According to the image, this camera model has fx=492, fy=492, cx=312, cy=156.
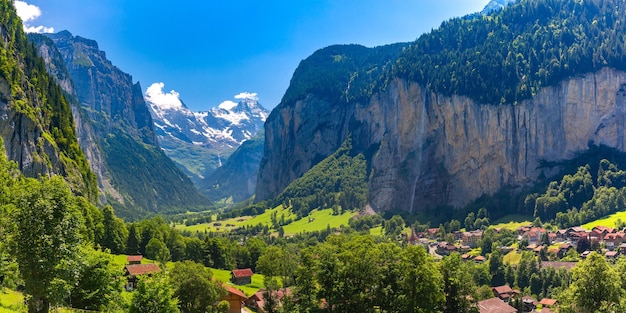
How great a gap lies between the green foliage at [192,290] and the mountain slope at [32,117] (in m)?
50.8

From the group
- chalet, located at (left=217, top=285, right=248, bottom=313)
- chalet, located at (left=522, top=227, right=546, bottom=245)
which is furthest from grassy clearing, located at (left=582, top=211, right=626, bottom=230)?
chalet, located at (left=217, top=285, right=248, bottom=313)

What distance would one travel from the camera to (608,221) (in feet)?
505

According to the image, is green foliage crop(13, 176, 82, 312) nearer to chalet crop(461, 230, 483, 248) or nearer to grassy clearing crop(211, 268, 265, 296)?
grassy clearing crop(211, 268, 265, 296)

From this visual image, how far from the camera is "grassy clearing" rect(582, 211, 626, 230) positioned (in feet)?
495

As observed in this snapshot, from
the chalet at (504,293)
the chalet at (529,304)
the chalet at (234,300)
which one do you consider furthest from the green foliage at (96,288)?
the chalet at (504,293)

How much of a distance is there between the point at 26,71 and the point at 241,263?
72.1 metres

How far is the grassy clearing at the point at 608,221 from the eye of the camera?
495 feet

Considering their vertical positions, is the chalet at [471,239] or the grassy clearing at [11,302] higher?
the grassy clearing at [11,302]

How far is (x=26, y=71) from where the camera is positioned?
122938 mm

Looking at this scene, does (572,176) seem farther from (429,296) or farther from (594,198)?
(429,296)

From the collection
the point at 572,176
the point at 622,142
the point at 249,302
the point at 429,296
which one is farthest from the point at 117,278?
the point at 622,142

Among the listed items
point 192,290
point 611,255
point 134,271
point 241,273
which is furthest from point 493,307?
point 611,255

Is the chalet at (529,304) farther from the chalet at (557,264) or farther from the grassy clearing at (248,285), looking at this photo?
the grassy clearing at (248,285)

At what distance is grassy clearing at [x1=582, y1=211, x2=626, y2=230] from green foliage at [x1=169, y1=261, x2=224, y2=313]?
133m
